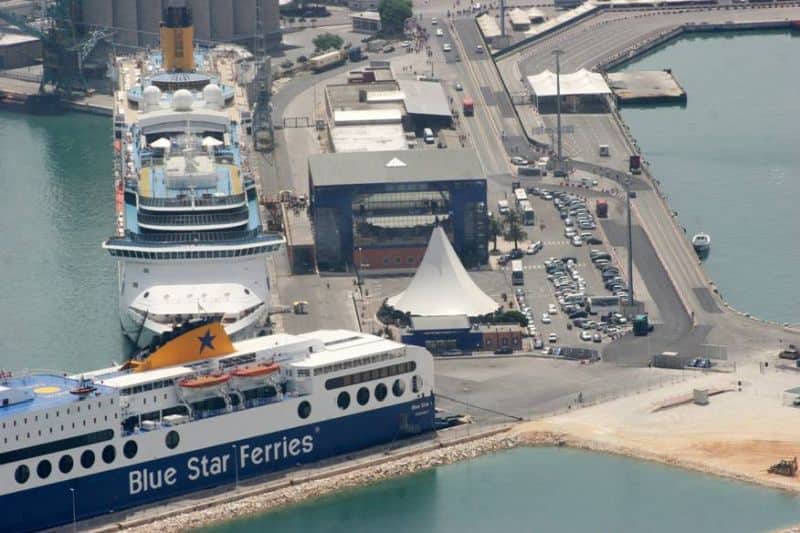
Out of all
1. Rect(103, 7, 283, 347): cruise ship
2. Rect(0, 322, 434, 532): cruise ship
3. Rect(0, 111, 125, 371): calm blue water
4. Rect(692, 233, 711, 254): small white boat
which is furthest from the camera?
Rect(692, 233, 711, 254): small white boat

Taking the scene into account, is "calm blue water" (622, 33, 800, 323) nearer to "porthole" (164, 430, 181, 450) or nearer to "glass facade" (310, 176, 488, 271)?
"glass facade" (310, 176, 488, 271)

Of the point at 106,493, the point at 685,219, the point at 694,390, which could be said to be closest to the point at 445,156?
the point at 685,219

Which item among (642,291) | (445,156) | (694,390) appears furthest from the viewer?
(445,156)

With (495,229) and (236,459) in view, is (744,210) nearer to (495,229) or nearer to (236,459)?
(495,229)

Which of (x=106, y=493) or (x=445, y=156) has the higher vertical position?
(x=445, y=156)

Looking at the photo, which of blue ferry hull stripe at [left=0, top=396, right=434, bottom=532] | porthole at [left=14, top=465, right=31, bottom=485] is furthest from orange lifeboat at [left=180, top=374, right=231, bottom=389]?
porthole at [left=14, top=465, right=31, bottom=485]

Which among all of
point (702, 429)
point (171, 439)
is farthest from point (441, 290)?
point (171, 439)

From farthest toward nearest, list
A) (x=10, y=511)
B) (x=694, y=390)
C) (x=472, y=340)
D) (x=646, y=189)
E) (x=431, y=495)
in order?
(x=646, y=189)
(x=472, y=340)
(x=694, y=390)
(x=431, y=495)
(x=10, y=511)

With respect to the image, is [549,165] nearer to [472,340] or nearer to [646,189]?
[646,189]
